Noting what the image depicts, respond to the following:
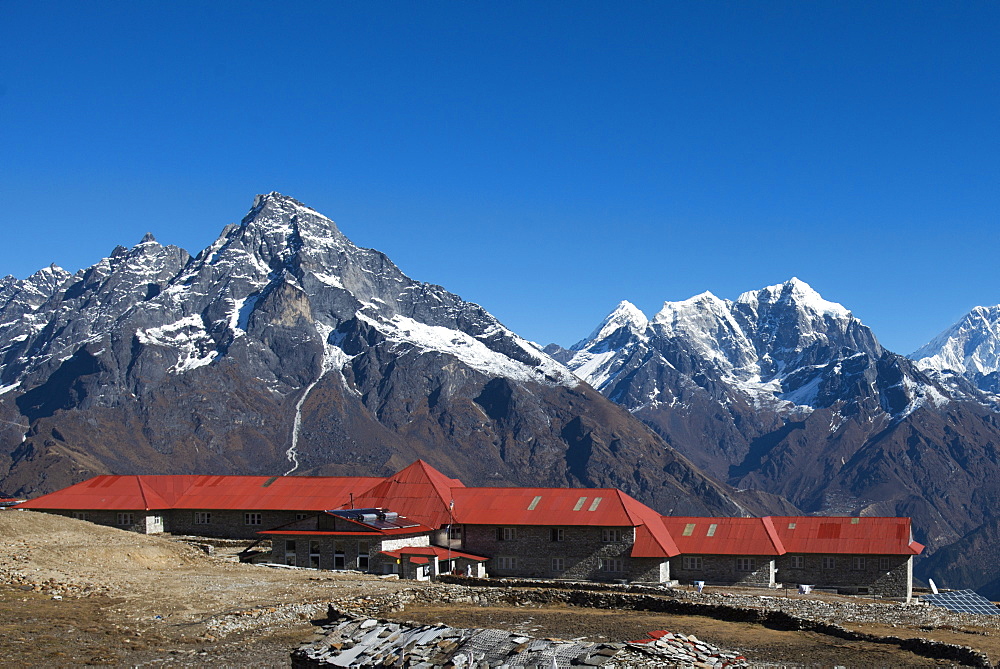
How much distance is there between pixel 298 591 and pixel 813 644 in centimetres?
2634

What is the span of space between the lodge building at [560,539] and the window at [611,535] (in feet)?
0.23

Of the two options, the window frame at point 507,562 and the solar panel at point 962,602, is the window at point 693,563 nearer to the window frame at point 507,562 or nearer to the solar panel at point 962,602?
the window frame at point 507,562

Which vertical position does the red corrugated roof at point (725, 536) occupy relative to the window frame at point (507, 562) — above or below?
above

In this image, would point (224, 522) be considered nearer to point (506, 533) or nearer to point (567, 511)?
point (506, 533)

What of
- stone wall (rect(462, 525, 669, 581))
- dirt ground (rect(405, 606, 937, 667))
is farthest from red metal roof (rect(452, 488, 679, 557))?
dirt ground (rect(405, 606, 937, 667))

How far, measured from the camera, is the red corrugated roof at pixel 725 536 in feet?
271

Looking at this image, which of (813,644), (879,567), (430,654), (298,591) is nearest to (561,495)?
(879,567)

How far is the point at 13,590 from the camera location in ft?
180

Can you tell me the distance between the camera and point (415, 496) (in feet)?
293

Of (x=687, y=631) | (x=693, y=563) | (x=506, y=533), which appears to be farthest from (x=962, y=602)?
(x=687, y=631)

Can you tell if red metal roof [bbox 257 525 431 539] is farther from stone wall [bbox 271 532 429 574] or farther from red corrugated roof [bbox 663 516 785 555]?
red corrugated roof [bbox 663 516 785 555]

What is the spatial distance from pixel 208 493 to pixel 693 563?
40.7 meters

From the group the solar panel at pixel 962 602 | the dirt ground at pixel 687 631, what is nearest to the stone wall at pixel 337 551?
the dirt ground at pixel 687 631

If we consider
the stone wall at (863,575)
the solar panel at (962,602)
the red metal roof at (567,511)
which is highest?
the red metal roof at (567,511)
